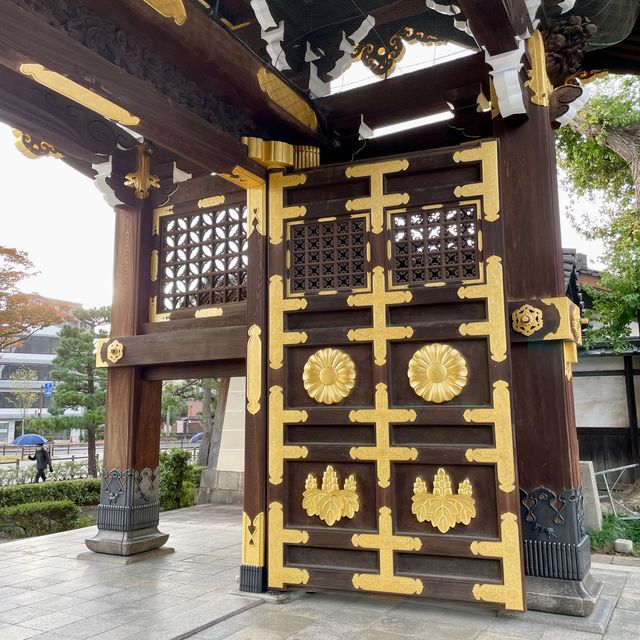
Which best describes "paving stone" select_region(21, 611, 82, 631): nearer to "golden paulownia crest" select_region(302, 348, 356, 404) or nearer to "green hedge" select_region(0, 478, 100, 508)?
"golden paulownia crest" select_region(302, 348, 356, 404)

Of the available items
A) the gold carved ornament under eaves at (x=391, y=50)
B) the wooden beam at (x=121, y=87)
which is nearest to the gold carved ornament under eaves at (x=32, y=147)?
the wooden beam at (x=121, y=87)

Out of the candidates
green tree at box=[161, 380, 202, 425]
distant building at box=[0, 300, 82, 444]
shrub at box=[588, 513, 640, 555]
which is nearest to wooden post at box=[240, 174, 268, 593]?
shrub at box=[588, 513, 640, 555]

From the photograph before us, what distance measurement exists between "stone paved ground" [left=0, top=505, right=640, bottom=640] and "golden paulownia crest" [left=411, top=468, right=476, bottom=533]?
60 cm

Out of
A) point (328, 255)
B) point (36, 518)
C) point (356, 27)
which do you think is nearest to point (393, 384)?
point (328, 255)

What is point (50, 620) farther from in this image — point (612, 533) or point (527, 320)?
point (612, 533)

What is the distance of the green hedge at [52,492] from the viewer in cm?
933

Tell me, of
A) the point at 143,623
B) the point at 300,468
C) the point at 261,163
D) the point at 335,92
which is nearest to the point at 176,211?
the point at 261,163

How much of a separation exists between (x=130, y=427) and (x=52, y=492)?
587cm

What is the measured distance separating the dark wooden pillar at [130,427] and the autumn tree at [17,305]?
31.1 feet

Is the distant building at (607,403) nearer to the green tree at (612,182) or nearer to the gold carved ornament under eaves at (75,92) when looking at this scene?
the green tree at (612,182)

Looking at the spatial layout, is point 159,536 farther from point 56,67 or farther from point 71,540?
point 56,67

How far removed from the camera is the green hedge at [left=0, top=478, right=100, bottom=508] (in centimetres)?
933

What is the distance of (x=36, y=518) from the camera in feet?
27.7

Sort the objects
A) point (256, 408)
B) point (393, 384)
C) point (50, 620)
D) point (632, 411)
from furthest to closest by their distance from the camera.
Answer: point (632, 411)
point (256, 408)
point (393, 384)
point (50, 620)
